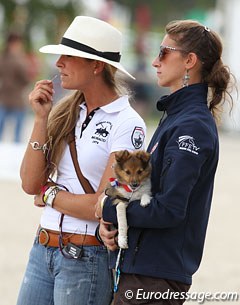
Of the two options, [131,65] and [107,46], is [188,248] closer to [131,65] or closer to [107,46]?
[107,46]

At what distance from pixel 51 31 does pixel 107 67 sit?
101 ft

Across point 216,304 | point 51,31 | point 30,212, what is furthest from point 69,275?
point 51,31

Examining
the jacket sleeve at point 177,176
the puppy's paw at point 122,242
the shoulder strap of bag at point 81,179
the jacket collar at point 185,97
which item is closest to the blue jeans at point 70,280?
the shoulder strap of bag at point 81,179

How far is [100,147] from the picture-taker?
4.14 metres

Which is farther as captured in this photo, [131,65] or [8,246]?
[131,65]

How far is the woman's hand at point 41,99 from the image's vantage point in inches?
167

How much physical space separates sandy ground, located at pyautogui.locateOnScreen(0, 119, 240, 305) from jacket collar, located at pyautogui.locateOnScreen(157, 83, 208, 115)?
3470 mm

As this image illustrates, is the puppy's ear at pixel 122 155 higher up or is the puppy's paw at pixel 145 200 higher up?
the puppy's ear at pixel 122 155

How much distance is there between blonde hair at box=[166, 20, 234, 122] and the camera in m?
3.85

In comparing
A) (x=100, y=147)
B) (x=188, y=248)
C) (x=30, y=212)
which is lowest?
(x=30, y=212)

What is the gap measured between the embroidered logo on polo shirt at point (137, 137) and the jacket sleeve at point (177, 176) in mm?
467

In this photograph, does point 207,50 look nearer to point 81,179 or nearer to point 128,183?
point 128,183

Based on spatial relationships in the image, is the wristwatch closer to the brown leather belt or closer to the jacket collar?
the brown leather belt

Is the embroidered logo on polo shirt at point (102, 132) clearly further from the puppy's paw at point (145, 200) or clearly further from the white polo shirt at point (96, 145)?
the puppy's paw at point (145, 200)
